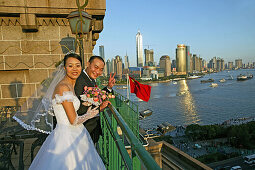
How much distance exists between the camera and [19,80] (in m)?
6.14

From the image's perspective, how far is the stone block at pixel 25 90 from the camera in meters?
6.14

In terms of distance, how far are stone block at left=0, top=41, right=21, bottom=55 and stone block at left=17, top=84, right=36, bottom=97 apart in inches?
41.7

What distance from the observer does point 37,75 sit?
6.20 m

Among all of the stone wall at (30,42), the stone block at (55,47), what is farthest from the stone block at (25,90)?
the stone block at (55,47)

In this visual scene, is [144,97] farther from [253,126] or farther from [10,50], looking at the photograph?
[253,126]

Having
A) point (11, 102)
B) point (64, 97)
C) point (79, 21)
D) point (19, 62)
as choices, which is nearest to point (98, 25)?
point (79, 21)

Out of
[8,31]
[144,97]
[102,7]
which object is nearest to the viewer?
→ [8,31]

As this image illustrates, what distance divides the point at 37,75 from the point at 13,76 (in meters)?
0.73

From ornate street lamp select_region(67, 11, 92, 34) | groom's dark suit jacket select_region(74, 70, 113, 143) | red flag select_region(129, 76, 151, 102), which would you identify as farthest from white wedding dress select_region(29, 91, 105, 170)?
red flag select_region(129, 76, 151, 102)

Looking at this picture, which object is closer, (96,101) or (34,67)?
(96,101)

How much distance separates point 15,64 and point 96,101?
467 centimetres

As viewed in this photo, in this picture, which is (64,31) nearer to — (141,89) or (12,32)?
(12,32)

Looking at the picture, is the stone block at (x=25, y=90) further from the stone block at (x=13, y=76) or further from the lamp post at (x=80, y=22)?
the lamp post at (x=80, y=22)

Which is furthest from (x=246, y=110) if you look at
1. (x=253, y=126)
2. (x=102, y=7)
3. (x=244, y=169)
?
(x=102, y=7)
